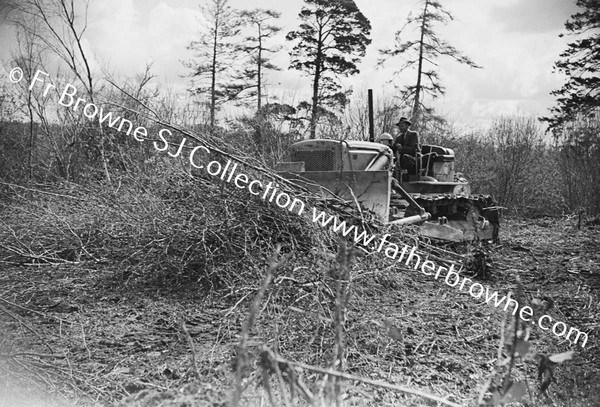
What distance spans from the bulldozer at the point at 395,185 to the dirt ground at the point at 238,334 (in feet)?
3.44

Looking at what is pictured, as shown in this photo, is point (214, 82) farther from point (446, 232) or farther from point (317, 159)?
point (446, 232)

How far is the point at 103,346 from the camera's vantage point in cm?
350

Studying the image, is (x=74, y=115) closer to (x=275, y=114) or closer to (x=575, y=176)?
(x=275, y=114)

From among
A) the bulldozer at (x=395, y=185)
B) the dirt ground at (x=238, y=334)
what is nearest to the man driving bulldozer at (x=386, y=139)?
the bulldozer at (x=395, y=185)

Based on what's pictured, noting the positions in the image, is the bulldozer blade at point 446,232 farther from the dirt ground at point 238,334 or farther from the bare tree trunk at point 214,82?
the bare tree trunk at point 214,82

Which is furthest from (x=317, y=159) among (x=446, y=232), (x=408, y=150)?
(x=408, y=150)

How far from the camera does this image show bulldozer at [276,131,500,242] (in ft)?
19.4

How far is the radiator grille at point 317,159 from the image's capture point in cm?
695

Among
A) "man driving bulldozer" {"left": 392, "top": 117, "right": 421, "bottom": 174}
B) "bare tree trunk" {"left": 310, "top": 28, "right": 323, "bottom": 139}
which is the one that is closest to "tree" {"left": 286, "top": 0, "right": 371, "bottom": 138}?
"bare tree trunk" {"left": 310, "top": 28, "right": 323, "bottom": 139}

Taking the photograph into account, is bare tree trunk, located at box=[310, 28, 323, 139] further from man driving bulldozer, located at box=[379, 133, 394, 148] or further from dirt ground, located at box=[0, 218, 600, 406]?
dirt ground, located at box=[0, 218, 600, 406]

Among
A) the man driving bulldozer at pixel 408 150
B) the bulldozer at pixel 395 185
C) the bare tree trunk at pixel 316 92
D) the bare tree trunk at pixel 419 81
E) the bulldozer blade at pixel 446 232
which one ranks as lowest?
the bulldozer blade at pixel 446 232

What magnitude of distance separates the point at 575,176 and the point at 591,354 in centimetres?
952

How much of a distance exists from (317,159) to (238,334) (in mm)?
3663

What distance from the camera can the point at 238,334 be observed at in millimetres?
3646
